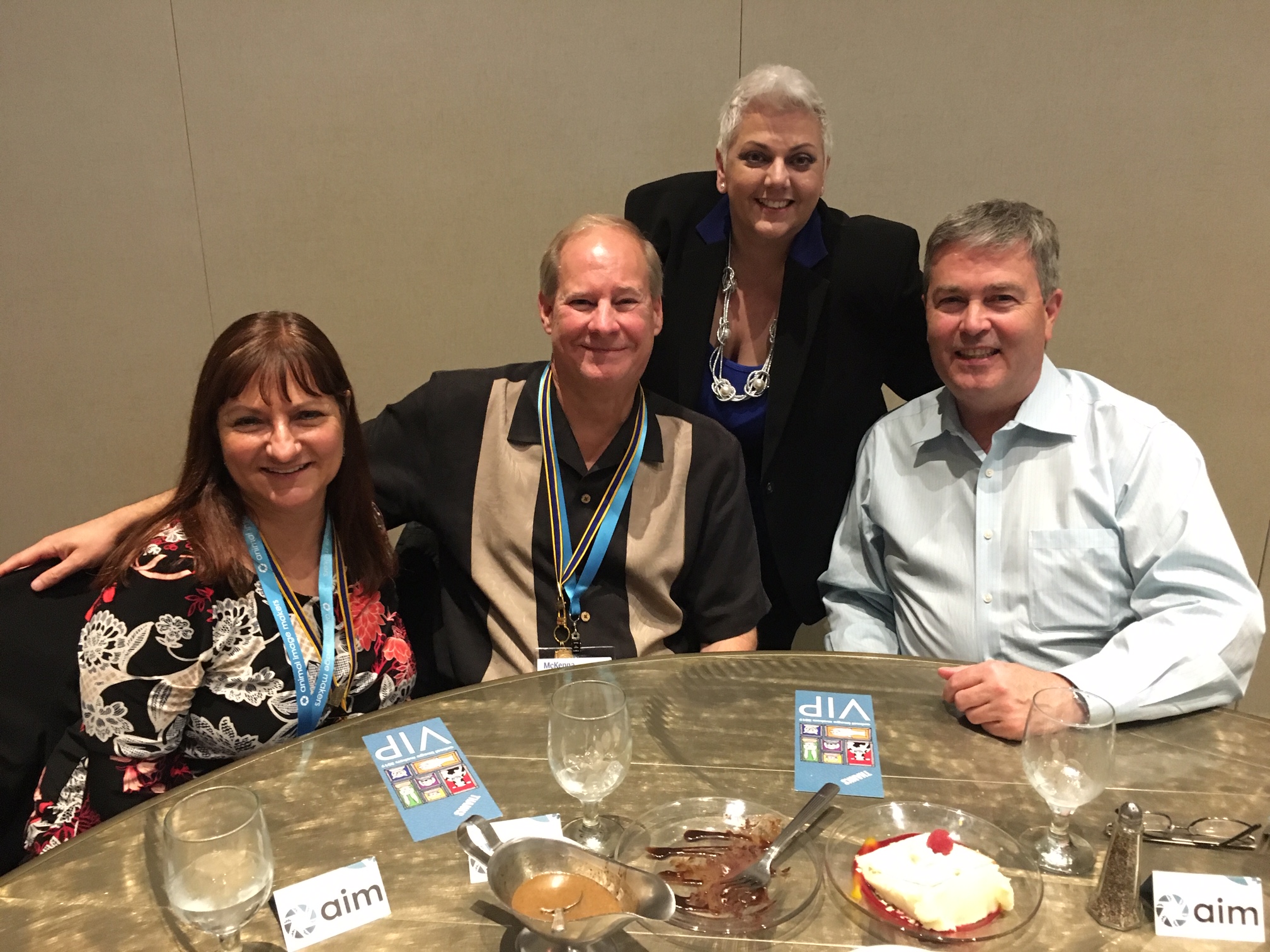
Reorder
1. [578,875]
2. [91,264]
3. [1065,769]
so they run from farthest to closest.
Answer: [91,264] → [1065,769] → [578,875]

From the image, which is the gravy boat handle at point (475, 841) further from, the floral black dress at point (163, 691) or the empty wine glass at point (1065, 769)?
the empty wine glass at point (1065, 769)

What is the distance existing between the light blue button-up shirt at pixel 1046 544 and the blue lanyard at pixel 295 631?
1063mm

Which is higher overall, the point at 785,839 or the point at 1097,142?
the point at 1097,142

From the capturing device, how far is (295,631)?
5.58 ft

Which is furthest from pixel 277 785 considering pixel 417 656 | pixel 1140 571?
pixel 1140 571

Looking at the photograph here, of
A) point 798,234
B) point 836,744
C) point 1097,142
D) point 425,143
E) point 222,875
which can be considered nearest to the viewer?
point 222,875

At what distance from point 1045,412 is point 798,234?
0.81m

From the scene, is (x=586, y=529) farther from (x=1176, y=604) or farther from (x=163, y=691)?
(x=1176, y=604)

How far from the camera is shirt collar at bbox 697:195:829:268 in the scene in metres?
2.45

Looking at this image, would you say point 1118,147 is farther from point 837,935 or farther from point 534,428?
point 837,935

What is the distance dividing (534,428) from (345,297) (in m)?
1.68

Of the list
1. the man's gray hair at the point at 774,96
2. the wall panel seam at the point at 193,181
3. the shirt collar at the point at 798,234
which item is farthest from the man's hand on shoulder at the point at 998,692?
the wall panel seam at the point at 193,181

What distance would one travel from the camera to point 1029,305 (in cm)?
197

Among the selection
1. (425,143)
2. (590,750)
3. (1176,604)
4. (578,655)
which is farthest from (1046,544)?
(425,143)
